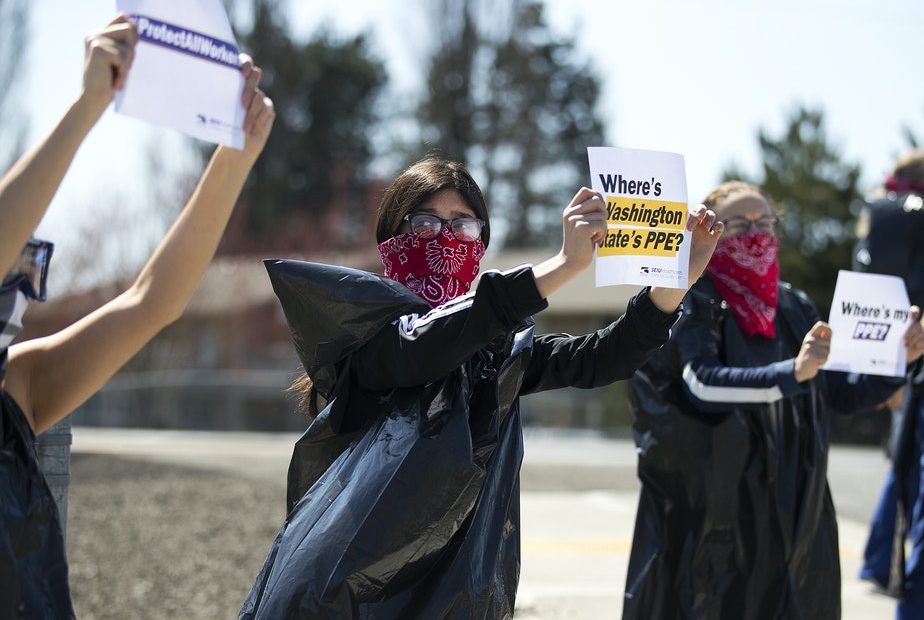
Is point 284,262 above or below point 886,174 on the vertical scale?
below

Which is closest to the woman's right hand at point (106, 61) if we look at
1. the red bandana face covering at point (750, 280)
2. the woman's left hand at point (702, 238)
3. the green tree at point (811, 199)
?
the woman's left hand at point (702, 238)

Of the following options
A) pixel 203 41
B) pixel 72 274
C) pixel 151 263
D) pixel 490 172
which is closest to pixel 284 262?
pixel 151 263

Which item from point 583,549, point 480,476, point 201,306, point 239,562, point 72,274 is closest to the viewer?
point 480,476

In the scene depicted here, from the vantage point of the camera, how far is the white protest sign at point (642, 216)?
2.75 metres

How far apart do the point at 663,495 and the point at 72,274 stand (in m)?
16.8

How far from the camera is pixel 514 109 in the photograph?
3997 cm

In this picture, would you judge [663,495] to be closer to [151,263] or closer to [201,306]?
[151,263]

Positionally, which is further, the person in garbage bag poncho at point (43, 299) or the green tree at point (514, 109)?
the green tree at point (514, 109)

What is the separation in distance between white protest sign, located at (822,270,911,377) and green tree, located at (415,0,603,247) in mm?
32852

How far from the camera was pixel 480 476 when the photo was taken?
8.43ft

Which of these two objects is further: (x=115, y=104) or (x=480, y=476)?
(x=480, y=476)

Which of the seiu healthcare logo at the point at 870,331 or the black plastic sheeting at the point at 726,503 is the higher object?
the seiu healthcare logo at the point at 870,331

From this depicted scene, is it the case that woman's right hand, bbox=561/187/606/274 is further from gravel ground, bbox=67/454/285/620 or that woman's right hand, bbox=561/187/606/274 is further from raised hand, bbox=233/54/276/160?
gravel ground, bbox=67/454/285/620

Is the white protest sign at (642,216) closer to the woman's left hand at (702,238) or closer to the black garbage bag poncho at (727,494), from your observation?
the woman's left hand at (702,238)
